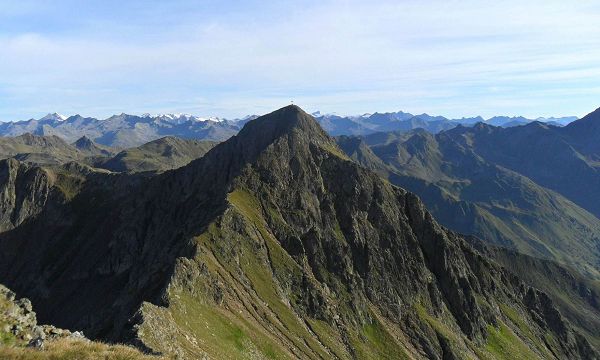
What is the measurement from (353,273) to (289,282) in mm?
28379

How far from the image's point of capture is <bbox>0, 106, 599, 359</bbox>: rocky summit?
11156 cm

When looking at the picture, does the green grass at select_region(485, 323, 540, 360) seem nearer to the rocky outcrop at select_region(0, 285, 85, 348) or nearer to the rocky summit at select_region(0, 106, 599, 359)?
the rocky summit at select_region(0, 106, 599, 359)

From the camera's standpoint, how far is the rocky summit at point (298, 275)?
366 ft

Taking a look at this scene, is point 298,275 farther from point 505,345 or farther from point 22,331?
point 22,331

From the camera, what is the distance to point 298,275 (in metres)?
143

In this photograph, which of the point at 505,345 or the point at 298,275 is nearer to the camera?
the point at 298,275

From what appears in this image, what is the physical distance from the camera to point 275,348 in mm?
110000

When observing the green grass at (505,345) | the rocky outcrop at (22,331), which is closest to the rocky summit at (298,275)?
the green grass at (505,345)

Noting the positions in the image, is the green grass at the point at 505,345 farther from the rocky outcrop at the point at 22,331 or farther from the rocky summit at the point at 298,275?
the rocky outcrop at the point at 22,331

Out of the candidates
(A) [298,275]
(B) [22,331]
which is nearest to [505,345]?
(A) [298,275]

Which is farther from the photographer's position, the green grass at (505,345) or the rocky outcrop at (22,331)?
the green grass at (505,345)

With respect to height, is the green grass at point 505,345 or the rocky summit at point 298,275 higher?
the rocky summit at point 298,275

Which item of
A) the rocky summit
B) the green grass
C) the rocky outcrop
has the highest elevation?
the rocky outcrop

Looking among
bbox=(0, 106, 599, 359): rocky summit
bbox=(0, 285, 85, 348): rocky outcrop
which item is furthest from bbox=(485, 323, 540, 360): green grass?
bbox=(0, 285, 85, 348): rocky outcrop
